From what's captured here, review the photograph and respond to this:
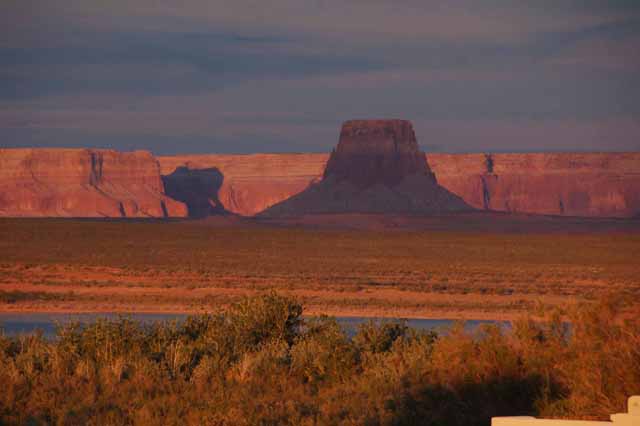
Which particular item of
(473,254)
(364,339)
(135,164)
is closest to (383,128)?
(135,164)

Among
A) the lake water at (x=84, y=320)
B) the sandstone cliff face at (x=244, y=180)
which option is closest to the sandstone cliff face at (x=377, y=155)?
the sandstone cliff face at (x=244, y=180)

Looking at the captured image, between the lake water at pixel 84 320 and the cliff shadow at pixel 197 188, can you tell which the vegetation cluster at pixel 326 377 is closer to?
the lake water at pixel 84 320

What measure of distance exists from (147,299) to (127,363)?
21.9 m

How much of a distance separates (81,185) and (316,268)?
390 ft

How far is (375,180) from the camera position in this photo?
431 feet

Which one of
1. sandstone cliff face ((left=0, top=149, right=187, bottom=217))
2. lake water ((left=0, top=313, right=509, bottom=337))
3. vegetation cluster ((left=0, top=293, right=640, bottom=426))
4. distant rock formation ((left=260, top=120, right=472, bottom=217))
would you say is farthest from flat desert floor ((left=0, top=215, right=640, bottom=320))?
sandstone cliff face ((left=0, top=149, right=187, bottom=217))

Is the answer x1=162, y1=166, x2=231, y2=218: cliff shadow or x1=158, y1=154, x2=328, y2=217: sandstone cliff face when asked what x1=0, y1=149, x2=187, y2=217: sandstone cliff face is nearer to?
x1=162, y1=166, x2=231, y2=218: cliff shadow

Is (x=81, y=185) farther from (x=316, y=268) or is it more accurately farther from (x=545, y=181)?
(x=316, y=268)

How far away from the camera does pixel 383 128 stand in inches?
5413

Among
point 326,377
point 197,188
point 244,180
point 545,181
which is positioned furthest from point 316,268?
point 244,180

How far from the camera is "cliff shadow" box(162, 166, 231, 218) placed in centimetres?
17462

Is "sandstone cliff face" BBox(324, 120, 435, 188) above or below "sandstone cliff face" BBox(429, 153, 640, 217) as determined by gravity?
above

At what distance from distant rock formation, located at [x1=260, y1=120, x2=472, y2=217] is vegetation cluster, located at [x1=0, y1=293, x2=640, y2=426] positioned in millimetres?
105042

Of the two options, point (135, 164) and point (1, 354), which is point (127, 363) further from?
point (135, 164)
